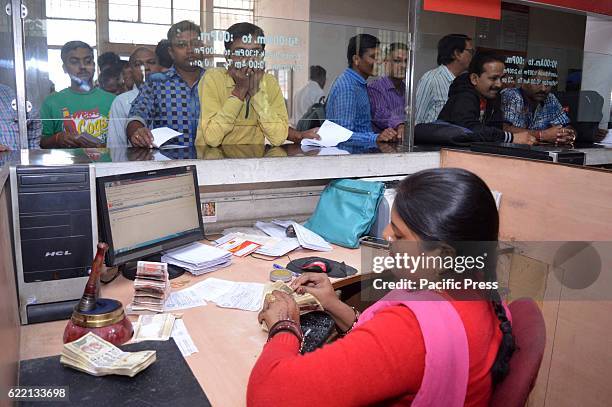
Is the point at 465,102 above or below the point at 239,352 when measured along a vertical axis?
above

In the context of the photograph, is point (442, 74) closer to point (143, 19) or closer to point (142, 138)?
point (143, 19)

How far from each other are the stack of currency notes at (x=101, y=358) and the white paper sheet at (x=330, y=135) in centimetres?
159

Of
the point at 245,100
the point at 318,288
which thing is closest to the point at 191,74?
the point at 245,100

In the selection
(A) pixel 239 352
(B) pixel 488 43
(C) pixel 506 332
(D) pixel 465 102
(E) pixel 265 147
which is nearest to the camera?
(C) pixel 506 332

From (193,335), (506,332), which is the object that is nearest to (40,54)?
(193,335)

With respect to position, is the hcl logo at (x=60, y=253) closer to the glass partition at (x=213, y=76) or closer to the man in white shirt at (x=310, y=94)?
the glass partition at (x=213, y=76)

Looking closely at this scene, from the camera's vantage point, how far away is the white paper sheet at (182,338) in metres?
1.24

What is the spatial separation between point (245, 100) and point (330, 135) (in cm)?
46

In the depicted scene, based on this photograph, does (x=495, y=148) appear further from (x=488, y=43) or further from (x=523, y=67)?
(x=488, y=43)

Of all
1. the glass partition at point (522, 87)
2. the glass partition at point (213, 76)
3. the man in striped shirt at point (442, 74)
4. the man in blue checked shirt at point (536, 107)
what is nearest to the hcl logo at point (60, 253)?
the glass partition at point (213, 76)

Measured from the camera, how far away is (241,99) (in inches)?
95.1

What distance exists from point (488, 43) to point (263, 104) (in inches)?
77.3

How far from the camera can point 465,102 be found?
3.04 metres

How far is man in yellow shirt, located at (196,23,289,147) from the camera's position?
2393 millimetres
